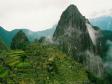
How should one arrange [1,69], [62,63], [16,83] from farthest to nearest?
[62,63] < [1,69] < [16,83]

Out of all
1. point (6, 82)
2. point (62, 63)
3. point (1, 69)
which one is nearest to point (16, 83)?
point (6, 82)

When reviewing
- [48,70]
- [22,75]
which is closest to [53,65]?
[48,70]

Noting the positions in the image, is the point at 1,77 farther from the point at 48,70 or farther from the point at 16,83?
the point at 48,70

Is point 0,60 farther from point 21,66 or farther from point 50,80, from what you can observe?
point 50,80

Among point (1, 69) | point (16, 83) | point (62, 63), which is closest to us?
point (16, 83)

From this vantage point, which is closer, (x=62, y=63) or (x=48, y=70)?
(x=48, y=70)

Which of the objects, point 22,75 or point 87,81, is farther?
point 87,81

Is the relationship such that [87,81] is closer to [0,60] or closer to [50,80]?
[50,80]
